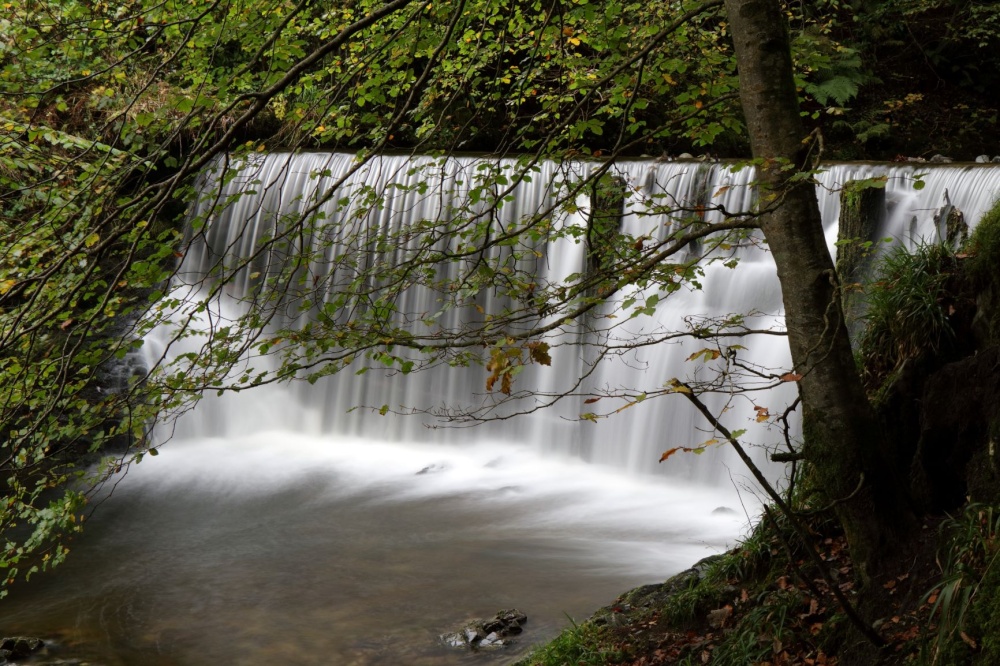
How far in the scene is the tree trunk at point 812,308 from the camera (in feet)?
12.0

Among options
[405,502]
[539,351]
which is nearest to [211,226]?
[539,351]

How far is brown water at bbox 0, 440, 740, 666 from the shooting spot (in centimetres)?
628

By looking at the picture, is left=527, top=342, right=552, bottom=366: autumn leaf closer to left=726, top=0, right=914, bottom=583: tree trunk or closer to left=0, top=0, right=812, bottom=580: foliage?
left=0, top=0, right=812, bottom=580: foliage

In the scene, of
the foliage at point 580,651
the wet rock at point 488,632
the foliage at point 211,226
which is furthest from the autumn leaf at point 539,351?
the wet rock at point 488,632

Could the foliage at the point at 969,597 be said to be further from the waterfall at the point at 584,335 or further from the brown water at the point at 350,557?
the waterfall at the point at 584,335

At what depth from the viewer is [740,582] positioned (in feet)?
15.1

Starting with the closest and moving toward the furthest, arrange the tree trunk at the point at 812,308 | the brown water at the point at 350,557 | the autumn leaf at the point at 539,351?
the autumn leaf at the point at 539,351 < the tree trunk at the point at 812,308 < the brown water at the point at 350,557

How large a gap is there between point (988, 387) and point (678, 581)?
209 cm

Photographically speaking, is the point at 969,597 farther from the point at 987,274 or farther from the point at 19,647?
the point at 19,647

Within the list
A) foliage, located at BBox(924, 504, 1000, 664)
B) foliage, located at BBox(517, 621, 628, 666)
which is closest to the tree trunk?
foliage, located at BBox(924, 504, 1000, 664)

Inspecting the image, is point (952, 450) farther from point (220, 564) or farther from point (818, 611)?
point (220, 564)

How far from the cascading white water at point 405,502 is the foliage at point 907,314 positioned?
0.67 metres

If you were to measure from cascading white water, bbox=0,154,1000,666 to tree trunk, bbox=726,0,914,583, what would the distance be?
0.71 metres

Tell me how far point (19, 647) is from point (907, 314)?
5865 mm
